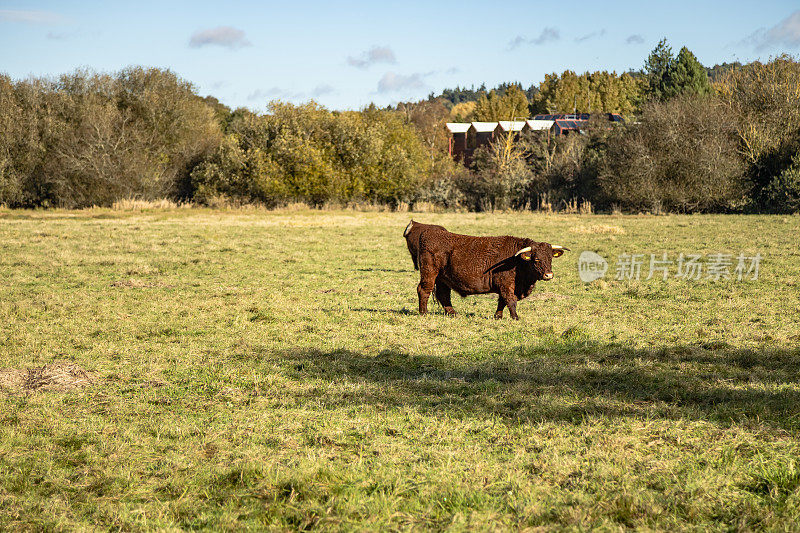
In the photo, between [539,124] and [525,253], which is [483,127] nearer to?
Answer: [539,124]

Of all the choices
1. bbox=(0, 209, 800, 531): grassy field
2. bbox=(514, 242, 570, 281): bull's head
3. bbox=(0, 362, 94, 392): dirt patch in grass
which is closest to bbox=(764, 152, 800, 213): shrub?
bbox=(0, 209, 800, 531): grassy field

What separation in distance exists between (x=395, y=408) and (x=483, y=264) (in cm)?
490

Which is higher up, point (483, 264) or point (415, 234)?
point (415, 234)

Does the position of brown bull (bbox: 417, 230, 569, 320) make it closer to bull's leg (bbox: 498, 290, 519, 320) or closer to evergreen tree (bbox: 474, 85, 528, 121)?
bull's leg (bbox: 498, 290, 519, 320)

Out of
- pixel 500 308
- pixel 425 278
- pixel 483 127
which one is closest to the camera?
pixel 500 308

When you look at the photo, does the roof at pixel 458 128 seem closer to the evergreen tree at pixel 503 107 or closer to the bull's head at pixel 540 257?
the evergreen tree at pixel 503 107

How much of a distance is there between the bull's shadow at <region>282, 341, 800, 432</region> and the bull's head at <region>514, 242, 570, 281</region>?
1.58 meters

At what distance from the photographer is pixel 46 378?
778cm

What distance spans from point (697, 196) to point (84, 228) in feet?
108

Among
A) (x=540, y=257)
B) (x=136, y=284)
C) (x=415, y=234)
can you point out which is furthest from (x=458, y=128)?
(x=540, y=257)

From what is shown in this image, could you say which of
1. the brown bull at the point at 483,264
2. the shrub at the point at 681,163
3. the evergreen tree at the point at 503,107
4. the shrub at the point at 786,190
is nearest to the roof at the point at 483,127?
the evergreen tree at the point at 503,107

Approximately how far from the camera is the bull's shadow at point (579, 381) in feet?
21.5

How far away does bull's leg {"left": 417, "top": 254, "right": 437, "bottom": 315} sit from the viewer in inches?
450

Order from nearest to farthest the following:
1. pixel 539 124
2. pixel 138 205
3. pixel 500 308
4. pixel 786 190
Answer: pixel 500 308 → pixel 786 190 → pixel 138 205 → pixel 539 124
